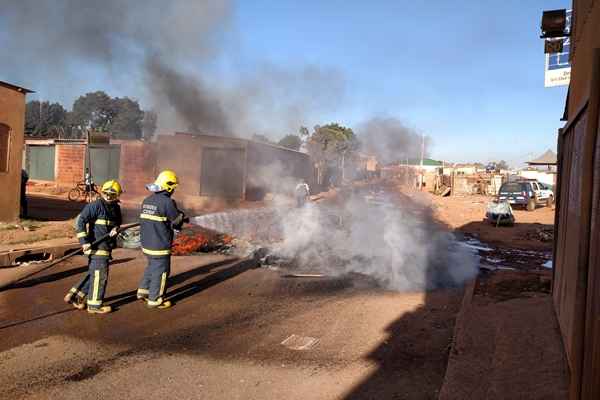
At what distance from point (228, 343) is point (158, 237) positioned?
1706 millimetres

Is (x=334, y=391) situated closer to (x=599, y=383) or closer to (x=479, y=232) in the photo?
(x=599, y=383)

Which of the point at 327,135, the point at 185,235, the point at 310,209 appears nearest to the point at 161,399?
the point at 185,235

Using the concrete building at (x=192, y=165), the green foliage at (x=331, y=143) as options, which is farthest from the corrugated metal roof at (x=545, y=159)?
the concrete building at (x=192, y=165)

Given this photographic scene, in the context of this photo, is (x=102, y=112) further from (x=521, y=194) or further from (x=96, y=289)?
(x=96, y=289)

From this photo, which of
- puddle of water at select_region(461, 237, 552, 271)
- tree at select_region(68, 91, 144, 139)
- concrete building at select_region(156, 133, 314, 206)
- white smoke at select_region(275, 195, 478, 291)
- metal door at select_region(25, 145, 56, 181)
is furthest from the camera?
tree at select_region(68, 91, 144, 139)

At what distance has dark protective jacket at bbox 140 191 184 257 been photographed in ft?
18.2

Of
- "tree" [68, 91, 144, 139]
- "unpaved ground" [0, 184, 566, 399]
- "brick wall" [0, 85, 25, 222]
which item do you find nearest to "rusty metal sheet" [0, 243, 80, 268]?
"unpaved ground" [0, 184, 566, 399]

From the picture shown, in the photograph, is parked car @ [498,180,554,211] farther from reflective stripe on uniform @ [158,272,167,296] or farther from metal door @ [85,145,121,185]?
reflective stripe on uniform @ [158,272,167,296]

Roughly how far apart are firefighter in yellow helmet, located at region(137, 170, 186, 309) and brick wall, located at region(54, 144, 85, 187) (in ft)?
68.5

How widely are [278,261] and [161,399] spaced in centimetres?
568

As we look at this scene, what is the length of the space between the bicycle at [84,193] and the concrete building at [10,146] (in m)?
7.01

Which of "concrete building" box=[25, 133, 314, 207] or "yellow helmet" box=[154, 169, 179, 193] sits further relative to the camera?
"concrete building" box=[25, 133, 314, 207]

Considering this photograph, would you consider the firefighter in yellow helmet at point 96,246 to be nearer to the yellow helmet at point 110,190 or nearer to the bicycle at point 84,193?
the yellow helmet at point 110,190

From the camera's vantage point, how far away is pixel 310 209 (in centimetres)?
1362
